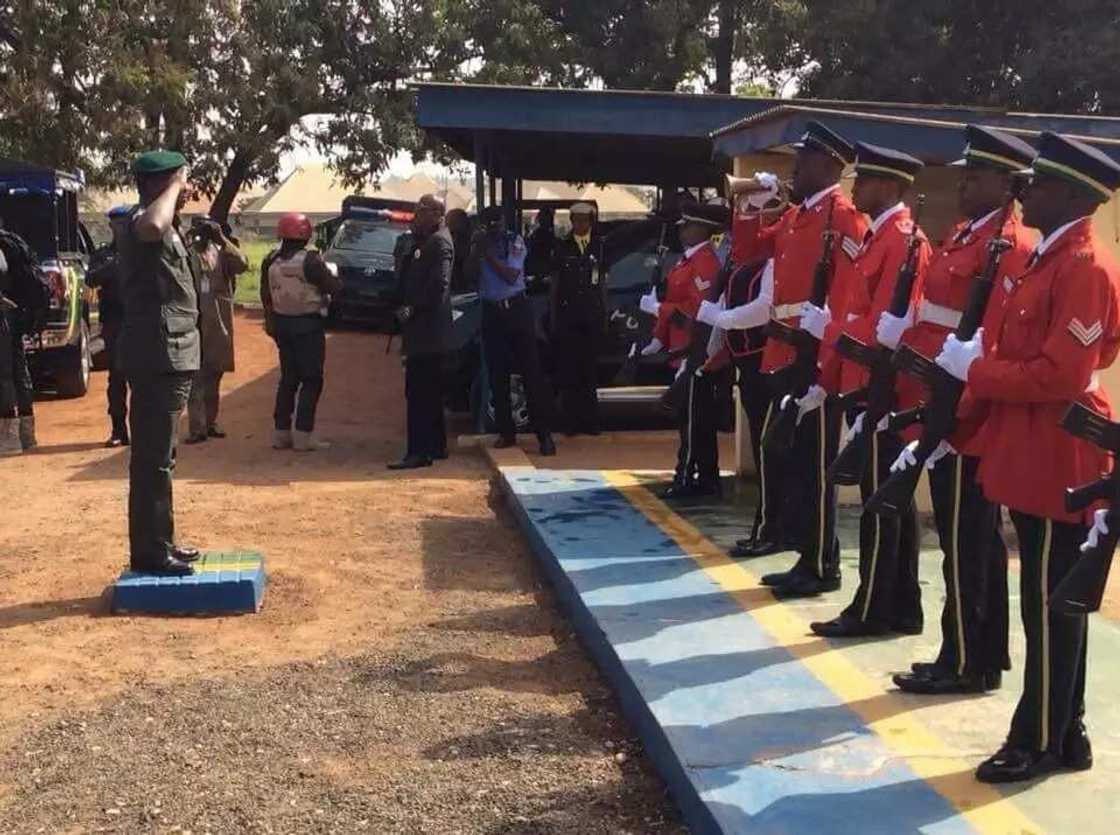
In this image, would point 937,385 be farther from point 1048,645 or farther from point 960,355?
point 1048,645

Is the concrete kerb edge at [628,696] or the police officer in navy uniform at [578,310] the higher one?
the police officer in navy uniform at [578,310]

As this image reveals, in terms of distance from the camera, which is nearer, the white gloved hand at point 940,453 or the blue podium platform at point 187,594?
the white gloved hand at point 940,453

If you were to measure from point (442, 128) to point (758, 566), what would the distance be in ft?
15.4

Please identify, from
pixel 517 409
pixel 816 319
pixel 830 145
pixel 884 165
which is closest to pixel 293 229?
pixel 517 409

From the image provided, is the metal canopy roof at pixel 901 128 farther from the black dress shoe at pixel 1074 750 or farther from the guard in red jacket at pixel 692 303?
the black dress shoe at pixel 1074 750

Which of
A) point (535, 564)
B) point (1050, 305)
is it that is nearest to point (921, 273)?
point (1050, 305)

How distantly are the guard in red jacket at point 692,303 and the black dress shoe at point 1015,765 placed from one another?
4.00 m

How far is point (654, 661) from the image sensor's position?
4785 millimetres

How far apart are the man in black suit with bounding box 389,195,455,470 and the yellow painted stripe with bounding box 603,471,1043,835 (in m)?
3.38

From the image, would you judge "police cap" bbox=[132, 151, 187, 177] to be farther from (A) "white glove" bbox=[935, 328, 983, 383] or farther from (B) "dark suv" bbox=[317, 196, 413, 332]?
(B) "dark suv" bbox=[317, 196, 413, 332]

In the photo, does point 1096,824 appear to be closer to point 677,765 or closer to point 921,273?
point 677,765

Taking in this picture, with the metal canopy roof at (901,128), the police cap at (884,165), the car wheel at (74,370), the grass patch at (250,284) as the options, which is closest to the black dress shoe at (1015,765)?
the police cap at (884,165)

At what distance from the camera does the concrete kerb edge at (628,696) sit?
372 centimetres

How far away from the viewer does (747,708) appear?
14.1 feet
